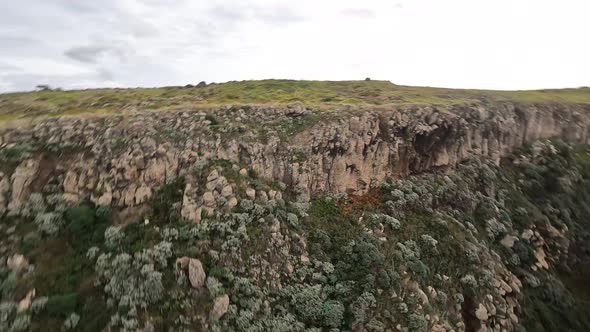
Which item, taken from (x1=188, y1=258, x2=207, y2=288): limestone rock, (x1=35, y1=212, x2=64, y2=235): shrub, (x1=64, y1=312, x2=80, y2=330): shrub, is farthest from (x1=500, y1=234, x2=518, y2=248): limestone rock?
(x1=35, y1=212, x2=64, y2=235): shrub

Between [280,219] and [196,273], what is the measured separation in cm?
663

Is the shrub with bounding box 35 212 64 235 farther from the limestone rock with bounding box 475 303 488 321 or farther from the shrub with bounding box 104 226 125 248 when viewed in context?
the limestone rock with bounding box 475 303 488 321

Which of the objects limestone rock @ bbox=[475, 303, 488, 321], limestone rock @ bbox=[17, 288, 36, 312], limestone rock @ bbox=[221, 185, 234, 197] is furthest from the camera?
limestone rock @ bbox=[221, 185, 234, 197]

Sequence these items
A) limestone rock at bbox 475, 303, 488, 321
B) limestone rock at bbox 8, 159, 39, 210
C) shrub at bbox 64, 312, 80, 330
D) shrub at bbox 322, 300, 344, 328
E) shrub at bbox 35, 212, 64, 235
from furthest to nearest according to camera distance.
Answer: limestone rock at bbox 475, 303, 488, 321 → limestone rock at bbox 8, 159, 39, 210 → shrub at bbox 35, 212, 64, 235 → shrub at bbox 322, 300, 344, 328 → shrub at bbox 64, 312, 80, 330

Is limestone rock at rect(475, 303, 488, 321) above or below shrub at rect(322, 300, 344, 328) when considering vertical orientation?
below

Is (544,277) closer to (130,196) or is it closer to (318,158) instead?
(318,158)

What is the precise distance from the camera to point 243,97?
124ft

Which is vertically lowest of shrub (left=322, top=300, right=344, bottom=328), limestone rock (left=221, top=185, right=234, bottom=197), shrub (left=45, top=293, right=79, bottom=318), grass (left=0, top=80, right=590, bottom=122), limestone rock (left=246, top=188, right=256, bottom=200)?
shrub (left=322, top=300, right=344, bottom=328)

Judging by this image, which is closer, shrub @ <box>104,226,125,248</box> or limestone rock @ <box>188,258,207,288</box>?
limestone rock @ <box>188,258,207,288</box>

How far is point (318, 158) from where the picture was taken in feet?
94.6

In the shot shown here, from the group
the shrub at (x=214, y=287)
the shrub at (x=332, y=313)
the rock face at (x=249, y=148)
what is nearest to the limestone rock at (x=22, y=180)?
the rock face at (x=249, y=148)

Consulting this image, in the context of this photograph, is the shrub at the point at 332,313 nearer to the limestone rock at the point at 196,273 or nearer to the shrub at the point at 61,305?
the limestone rock at the point at 196,273

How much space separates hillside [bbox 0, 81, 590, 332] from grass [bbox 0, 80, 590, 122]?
0.59 metres

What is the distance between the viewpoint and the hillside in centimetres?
1970
